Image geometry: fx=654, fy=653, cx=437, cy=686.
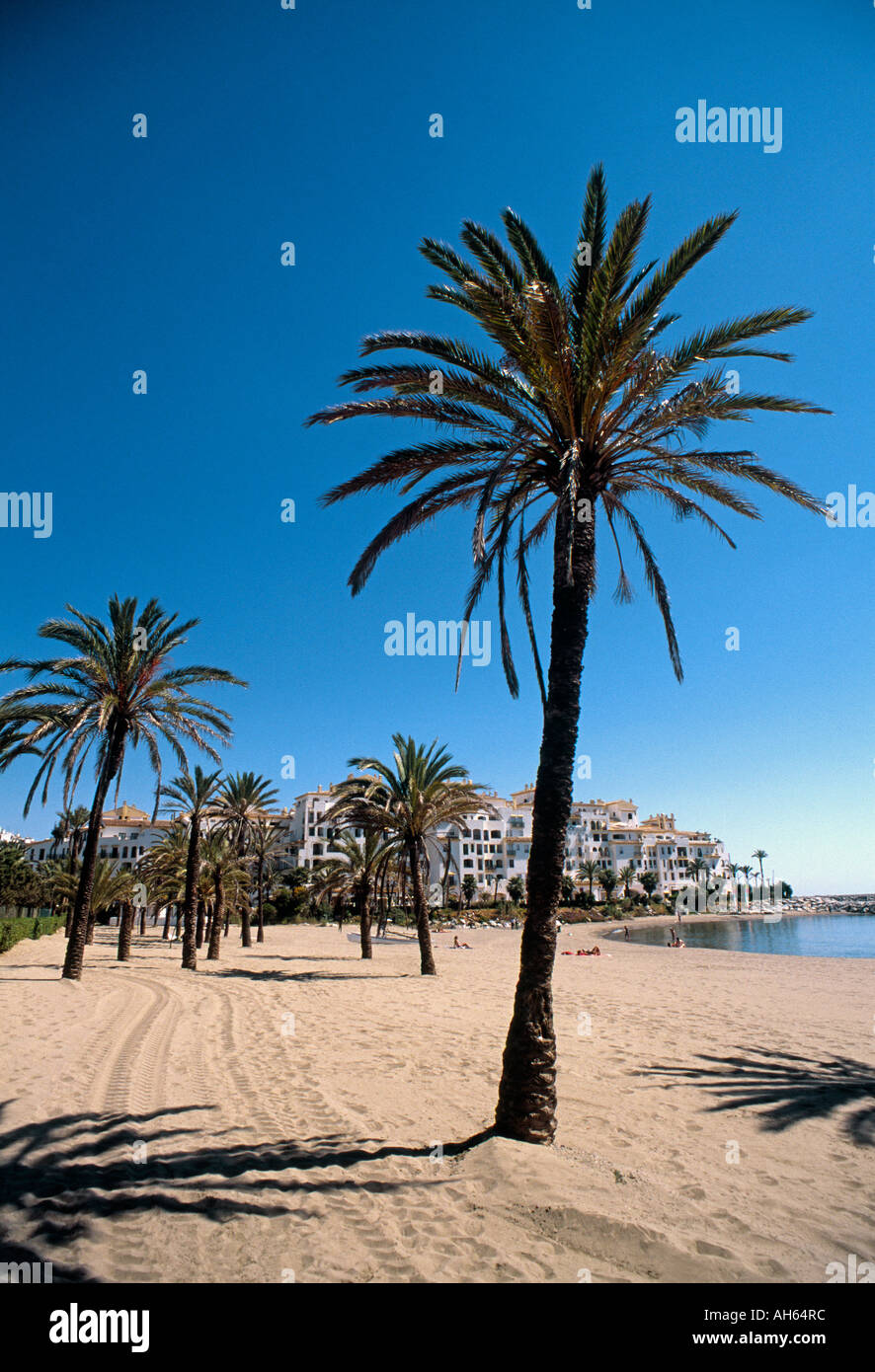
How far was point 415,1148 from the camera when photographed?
22.3 ft

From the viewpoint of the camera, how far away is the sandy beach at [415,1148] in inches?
186

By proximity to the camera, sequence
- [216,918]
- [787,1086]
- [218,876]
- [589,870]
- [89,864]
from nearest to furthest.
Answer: [787,1086]
[89,864]
[216,918]
[218,876]
[589,870]

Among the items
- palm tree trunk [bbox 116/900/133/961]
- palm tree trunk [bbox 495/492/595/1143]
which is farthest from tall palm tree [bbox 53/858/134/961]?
palm tree trunk [bbox 495/492/595/1143]

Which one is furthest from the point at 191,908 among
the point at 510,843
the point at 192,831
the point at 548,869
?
the point at 510,843

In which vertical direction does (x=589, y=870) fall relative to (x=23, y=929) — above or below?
below

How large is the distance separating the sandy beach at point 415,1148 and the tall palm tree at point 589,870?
3569 inches

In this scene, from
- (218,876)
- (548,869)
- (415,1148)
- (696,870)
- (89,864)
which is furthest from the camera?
(696,870)

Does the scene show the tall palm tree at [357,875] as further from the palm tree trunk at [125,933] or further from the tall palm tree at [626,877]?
the tall palm tree at [626,877]

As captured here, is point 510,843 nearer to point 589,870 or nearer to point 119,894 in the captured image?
point 589,870

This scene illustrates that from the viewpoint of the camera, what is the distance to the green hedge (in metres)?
27.3

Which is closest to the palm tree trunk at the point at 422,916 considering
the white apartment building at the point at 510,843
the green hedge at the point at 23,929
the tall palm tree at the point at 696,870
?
the green hedge at the point at 23,929

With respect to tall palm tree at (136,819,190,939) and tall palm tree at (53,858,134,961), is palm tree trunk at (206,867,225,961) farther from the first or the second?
tall palm tree at (53,858,134,961)

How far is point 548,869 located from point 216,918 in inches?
1046
